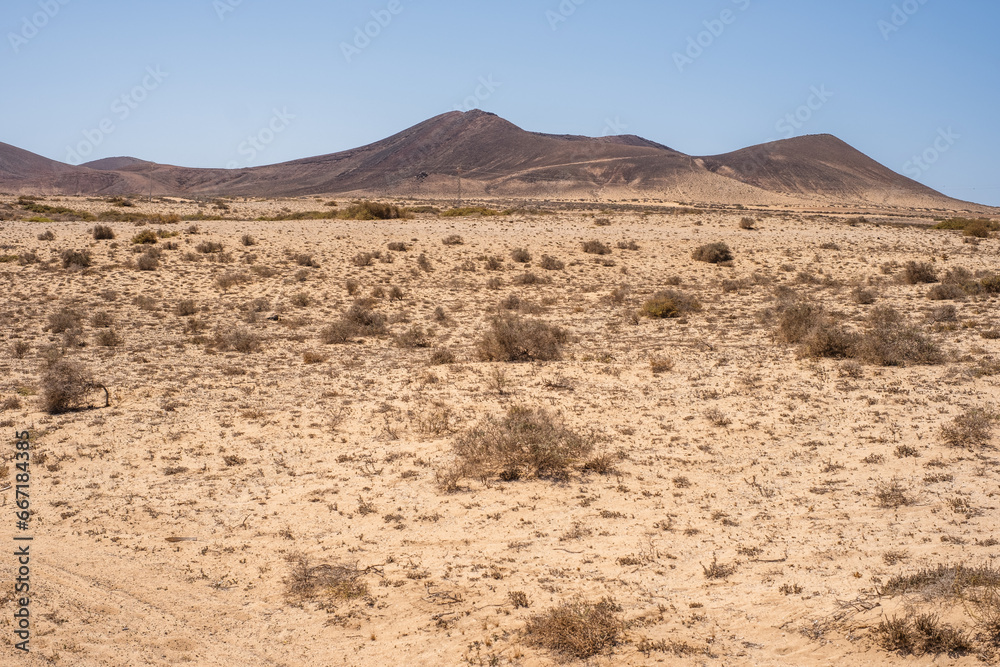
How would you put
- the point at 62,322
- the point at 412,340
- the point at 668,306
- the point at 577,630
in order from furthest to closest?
1. the point at 668,306
2. the point at 62,322
3. the point at 412,340
4. the point at 577,630

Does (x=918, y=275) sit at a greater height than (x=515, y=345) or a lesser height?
greater

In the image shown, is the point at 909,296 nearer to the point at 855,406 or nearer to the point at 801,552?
the point at 855,406

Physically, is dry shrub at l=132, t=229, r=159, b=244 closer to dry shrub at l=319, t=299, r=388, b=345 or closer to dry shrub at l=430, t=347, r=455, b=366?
dry shrub at l=319, t=299, r=388, b=345

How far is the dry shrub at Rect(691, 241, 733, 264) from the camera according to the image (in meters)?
28.9

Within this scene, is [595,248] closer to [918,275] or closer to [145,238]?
[918,275]

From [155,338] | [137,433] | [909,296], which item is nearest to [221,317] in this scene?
[155,338]

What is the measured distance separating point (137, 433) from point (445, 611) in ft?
21.3

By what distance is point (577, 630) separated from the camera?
217 inches

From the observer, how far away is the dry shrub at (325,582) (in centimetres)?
644

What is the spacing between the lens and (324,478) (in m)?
9.05

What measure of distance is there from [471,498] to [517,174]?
5027 inches

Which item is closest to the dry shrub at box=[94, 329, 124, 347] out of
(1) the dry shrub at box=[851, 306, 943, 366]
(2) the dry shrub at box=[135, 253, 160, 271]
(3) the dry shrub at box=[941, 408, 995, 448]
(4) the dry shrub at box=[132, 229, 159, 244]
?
(2) the dry shrub at box=[135, 253, 160, 271]

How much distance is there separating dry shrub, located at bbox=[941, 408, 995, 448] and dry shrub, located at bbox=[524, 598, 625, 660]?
5958 mm

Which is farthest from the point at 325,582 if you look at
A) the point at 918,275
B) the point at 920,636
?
the point at 918,275
